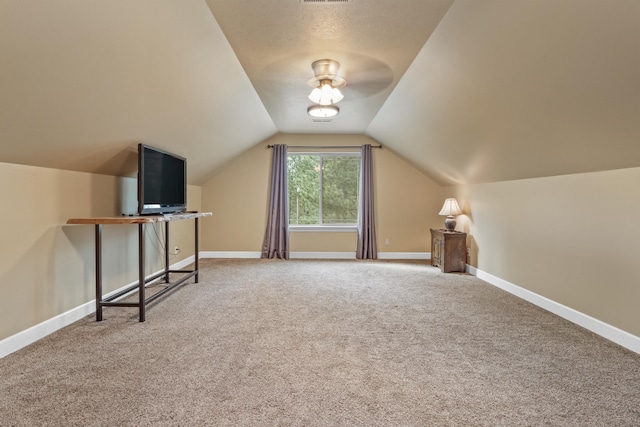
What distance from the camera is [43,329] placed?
8.38ft

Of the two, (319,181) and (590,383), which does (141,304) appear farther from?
(319,181)

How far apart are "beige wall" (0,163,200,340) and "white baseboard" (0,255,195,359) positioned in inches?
1.4

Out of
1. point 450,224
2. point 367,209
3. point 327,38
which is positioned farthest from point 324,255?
point 327,38

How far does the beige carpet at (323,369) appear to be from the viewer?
1649 mm

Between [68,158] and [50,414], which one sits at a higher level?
[68,158]

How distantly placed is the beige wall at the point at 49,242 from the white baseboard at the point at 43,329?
0.04 m

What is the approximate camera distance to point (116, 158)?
10.2 feet

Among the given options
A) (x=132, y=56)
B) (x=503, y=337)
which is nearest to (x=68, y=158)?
(x=132, y=56)

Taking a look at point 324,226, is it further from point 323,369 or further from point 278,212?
point 323,369

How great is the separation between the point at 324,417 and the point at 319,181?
5.00m

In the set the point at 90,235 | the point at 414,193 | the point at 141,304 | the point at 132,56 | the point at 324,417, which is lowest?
the point at 324,417

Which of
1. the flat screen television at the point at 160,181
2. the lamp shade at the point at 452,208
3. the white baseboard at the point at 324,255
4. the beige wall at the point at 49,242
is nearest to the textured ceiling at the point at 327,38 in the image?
the flat screen television at the point at 160,181

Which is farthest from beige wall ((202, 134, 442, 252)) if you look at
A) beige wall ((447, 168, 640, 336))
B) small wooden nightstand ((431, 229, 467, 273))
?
beige wall ((447, 168, 640, 336))

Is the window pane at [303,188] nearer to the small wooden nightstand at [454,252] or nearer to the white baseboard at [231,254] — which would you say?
the white baseboard at [231,254]
